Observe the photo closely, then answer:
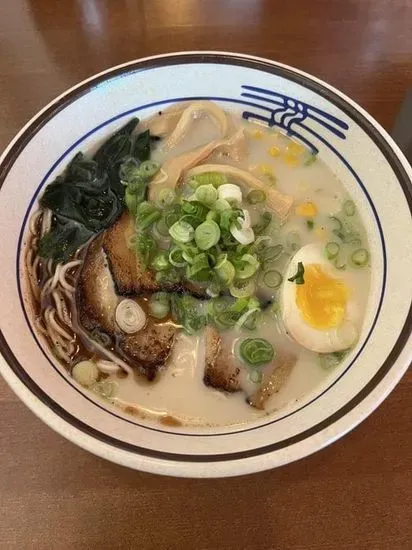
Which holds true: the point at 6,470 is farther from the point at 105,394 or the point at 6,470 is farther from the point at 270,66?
the point at 270,66

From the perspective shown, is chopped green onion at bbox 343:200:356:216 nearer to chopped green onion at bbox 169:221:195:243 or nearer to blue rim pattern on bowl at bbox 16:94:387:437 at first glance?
blue rim pattern on bowl at bbox 16:94:387:437

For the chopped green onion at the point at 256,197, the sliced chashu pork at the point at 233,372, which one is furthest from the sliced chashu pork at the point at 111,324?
the chopped green onion at the point at 256,197

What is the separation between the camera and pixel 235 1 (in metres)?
2.04

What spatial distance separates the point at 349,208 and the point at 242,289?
0.38 metres

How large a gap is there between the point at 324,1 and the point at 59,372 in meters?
1.67

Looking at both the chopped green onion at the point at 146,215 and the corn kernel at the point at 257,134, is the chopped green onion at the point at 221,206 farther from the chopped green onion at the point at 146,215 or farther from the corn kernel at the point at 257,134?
the corn kernel at the point at 257,134

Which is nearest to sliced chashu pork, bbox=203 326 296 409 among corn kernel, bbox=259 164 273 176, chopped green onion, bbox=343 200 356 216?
chopped green onion, bbox=343 200 356 216

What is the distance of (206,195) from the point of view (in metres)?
1.38

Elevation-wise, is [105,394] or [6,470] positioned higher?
[105,394]

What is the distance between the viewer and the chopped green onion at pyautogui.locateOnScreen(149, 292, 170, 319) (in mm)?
1338

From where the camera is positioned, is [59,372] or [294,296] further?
[294,296]

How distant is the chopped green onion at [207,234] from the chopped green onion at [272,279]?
0.16 metres

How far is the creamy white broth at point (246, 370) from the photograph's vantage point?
1233 mm

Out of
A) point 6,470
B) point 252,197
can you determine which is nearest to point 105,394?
point 6,470
